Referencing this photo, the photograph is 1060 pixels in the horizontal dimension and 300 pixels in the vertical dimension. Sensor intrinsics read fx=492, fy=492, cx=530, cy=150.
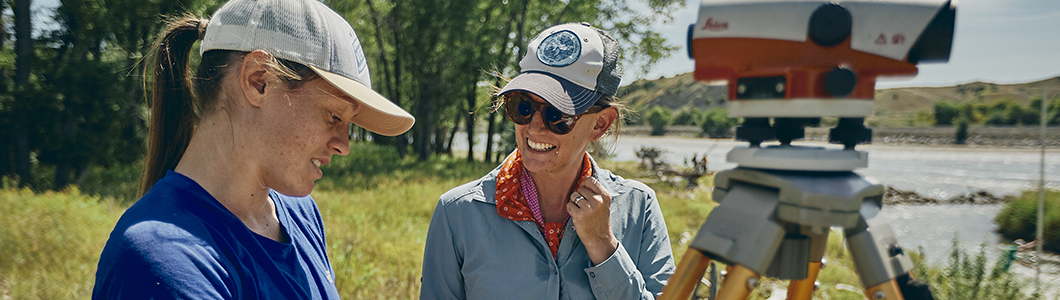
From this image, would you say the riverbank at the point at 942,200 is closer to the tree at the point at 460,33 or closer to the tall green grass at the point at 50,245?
the tree at the point at 460,33

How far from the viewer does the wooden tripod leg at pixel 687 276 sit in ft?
2.92

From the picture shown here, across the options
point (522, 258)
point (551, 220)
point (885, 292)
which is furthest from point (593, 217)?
point (885, 292)

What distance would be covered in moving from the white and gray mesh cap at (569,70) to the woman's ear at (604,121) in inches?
8.4

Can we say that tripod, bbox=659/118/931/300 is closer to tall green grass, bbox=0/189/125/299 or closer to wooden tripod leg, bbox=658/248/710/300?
wooden tripod leg, bbox=658/248/710/300

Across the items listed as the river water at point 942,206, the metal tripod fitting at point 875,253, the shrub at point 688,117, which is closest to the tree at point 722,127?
the river water at point 942,206

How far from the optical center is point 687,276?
891 millimetres

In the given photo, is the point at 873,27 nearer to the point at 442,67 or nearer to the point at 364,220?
the point at 364,220

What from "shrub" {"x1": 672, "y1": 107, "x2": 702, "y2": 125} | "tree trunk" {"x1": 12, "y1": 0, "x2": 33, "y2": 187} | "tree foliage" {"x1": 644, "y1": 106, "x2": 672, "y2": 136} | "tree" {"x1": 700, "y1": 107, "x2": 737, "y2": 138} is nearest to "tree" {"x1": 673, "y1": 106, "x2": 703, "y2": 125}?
"shrub" {"x1": 672, "y1": 107, "x2": 702, "y2": 125}

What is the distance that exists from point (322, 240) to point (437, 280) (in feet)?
1.72

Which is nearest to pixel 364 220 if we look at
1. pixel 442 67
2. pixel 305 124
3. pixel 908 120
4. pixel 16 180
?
pixel 305 124

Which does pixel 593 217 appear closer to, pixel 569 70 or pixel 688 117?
pixel 569 70

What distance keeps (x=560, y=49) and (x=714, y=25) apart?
0.97 m

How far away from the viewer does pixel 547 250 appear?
5.86 ft

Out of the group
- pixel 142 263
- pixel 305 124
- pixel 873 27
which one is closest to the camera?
pixel 873 27
